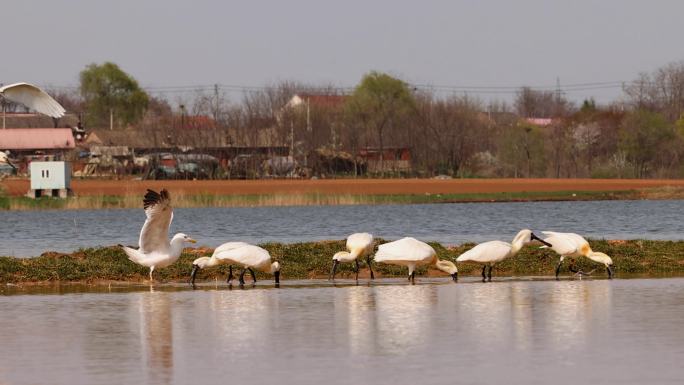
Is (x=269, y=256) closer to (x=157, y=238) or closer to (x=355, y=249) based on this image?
(x=355, y=249)

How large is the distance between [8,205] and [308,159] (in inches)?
1224

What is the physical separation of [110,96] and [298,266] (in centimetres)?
11859

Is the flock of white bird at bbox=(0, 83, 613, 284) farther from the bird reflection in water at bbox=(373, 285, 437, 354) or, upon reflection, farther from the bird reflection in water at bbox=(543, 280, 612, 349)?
the bird reflection in water at bbox=(543, 280, 612, 349)

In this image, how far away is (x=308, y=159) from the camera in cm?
8669

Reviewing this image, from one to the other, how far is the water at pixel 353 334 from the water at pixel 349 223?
1275 cm

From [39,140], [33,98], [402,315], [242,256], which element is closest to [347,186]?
[39,140]

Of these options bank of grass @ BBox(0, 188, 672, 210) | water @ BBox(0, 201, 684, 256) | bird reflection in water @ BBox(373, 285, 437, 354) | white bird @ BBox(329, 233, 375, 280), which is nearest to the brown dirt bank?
bank of grass @ BBox(0, 188, 672, 210)

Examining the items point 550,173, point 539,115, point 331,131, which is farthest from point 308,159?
point 539,115

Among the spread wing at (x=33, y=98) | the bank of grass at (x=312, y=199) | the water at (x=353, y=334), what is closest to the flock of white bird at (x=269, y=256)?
the water at (x=353, y=334)

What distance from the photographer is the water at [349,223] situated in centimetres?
3716

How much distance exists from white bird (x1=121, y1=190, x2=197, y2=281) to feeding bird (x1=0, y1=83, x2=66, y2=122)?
410 centimetres

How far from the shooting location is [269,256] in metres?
21.8

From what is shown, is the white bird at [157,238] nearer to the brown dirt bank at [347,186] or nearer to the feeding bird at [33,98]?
the feeding bird at [33,98]

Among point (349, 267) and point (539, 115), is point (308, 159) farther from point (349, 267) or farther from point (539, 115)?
point (539, 115)
